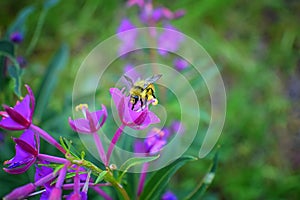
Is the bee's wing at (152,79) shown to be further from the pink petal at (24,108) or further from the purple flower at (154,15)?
the purple flower at (154,15)

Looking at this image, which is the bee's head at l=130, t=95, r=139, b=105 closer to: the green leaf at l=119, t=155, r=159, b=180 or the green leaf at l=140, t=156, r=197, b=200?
the green leaf at l=119, t=155, r=159, b=180

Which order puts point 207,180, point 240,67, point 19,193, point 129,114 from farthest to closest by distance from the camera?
point 240,67, point 207,180, point 129,114, point 19,193

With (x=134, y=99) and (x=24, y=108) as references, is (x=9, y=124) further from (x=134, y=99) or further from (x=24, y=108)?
(x=134, y=99)

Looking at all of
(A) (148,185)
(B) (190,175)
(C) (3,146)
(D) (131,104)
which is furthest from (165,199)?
(B) (190,175)

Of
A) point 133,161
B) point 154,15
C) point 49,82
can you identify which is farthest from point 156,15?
point 133,161

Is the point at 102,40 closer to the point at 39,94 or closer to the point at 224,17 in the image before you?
the point at 224,17

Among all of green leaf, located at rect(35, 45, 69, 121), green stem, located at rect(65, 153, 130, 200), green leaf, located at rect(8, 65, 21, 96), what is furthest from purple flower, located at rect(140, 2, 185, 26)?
green stem, located at rect(65, 153, 130, 200)
